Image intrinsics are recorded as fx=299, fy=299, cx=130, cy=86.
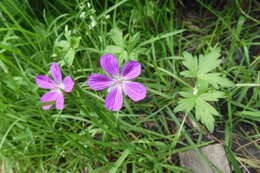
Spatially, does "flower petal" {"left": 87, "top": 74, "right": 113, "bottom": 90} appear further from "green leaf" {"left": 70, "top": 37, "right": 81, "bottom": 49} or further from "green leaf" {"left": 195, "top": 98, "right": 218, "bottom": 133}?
"green leaf" {"left": 195, "top": 98, "right": 218, "bottom": 133}

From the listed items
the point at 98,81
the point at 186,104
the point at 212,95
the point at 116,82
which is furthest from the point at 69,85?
the point at 212,95

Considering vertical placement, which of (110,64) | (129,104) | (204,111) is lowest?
(129,104)

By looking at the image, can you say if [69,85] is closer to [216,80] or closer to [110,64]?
[110,64]

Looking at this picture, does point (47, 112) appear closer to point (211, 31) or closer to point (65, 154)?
point (65, 154)

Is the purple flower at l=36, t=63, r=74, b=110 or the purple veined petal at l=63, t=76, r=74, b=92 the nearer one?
the purple veined petal at l=63, t=76, r=74, b=92

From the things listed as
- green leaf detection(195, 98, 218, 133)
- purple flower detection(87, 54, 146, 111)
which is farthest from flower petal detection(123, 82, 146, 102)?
green leaf detection(195, 98, 218, 133)

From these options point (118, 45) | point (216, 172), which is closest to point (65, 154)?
point (118, 45)

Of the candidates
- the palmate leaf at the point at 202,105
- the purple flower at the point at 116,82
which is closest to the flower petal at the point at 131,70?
the purple flower at the point at 116,82
